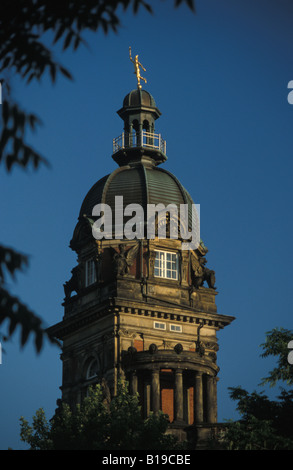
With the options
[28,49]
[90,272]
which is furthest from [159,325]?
[28,49]

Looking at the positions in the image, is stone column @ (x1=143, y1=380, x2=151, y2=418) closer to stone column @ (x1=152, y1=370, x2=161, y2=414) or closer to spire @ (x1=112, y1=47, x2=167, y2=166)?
stone column @ (x1=152, y1=370, x2=161, y2=414)

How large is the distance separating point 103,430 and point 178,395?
11432 millimetres

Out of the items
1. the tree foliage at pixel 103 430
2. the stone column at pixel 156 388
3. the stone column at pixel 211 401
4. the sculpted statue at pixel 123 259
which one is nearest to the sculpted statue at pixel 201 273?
the sculpted statue at pixel 123 259

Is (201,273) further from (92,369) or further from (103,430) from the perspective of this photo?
(103,430)

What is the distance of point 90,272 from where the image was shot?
189 ft

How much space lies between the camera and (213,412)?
5428cm

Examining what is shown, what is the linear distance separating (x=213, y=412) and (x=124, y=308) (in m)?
8.01

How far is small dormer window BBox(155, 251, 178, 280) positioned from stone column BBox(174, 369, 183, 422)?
6635mm

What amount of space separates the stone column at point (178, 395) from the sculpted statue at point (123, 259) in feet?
22.1

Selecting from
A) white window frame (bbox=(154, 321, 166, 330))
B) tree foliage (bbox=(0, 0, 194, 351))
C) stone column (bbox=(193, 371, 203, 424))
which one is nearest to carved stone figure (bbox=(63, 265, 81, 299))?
white window frame (bbox=(154, 321, 166, 330))

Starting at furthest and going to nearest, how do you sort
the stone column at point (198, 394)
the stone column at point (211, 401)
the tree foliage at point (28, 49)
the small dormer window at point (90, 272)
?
1. the small dormer window at point (90, 272)
2. the stone column at point (211, 401)
3. the stone column at point (198, 394)
4. the tree foliage at point (28, 49)

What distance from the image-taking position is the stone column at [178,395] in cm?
5171

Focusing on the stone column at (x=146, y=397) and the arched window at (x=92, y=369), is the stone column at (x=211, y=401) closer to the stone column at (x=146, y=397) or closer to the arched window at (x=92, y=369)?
the stone column at (x=146, y=397)
